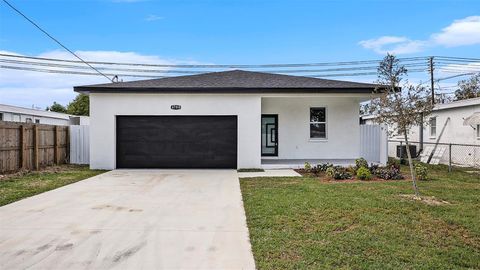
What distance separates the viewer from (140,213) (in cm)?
630

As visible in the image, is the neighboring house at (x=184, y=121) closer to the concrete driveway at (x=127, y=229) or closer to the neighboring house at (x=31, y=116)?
the concrete driveway at (x=127, y=229)

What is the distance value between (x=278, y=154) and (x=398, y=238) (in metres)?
10.1

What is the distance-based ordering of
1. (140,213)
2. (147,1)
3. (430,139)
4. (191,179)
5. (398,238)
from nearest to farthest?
(398,238)
(140,213)
(191,179)
(147,1)
(430,139)

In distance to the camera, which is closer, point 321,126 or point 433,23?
point 321,126

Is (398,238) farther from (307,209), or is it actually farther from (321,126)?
(321,126)

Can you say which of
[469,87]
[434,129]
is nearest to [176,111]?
[434,129]

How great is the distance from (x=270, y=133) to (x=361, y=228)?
388 inches

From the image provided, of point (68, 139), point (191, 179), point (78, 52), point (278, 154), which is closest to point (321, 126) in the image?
point (278, 154)

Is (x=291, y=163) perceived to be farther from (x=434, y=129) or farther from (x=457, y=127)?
(x=434, y=129)

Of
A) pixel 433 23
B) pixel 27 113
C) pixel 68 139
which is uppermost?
pixel 433 23

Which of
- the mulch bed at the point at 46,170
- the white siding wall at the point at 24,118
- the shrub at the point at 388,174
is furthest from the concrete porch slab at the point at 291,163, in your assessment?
the white siding wall at the point at 24,118

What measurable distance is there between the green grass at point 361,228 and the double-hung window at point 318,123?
6.33m

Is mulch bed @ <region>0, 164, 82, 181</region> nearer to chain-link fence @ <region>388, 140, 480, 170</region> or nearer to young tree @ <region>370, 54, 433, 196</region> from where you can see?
young tree @ <region>370, 54, 433, 196</region>

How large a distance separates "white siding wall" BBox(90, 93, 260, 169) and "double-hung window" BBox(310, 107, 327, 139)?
2.99 meters
